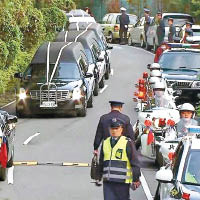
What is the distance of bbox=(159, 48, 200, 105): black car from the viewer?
84.8 feet

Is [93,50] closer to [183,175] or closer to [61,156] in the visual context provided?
[61,156]

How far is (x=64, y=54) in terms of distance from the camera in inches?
1081

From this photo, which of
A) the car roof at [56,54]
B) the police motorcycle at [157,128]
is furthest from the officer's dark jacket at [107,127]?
the car roof at [56,54]

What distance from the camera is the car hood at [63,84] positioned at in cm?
2575

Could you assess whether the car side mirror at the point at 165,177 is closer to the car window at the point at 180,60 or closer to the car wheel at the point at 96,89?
→ the car window at the point at 180,60

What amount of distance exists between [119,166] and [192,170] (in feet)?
3.09

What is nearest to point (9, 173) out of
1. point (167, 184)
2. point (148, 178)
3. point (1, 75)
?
point (148, 178)

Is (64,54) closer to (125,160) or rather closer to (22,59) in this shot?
(22,59)

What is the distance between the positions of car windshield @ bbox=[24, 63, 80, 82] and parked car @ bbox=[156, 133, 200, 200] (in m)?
14.5

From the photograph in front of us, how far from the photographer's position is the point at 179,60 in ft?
90.9

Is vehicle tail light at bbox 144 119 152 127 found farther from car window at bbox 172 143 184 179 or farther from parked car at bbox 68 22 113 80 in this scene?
parked car at bbox 68 22 113 80

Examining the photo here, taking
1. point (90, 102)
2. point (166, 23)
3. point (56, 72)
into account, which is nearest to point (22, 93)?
point (56, 72)

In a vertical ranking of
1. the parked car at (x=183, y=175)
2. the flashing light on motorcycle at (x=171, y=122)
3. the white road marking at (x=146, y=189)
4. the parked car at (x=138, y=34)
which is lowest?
the parked car at (x=138, y=34)

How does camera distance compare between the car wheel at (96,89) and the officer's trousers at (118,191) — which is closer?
the officer's trousers at (118,191)
